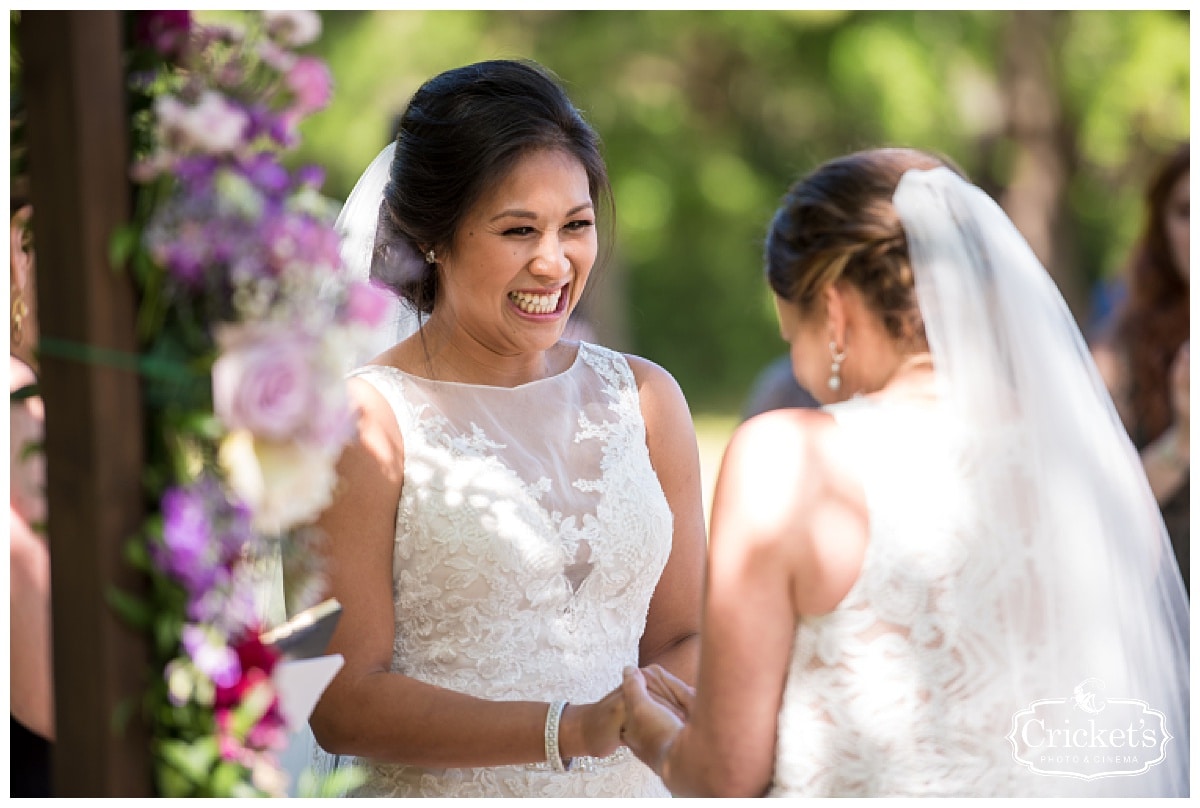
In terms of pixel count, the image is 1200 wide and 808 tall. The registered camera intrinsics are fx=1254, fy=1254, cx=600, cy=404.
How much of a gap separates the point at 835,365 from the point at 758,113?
15.4 m

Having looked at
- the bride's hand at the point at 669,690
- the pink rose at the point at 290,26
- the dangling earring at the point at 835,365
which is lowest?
the bride's hand at the point at 669,690

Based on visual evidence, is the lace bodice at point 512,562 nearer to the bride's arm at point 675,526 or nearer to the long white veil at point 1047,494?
the bride's arm at point 675,526

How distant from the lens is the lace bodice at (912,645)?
2012 millimetres

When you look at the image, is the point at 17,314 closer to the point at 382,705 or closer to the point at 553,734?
the point at 382,705

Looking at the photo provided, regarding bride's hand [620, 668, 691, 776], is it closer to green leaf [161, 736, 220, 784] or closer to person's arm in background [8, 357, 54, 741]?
green leaf [161, 736, 220, 784]

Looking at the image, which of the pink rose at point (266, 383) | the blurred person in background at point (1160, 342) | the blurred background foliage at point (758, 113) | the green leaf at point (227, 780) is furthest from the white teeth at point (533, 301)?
the blurred background foliage at point (758, 113)

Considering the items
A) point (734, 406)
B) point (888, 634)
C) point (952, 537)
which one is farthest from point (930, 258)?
point (734, 406)

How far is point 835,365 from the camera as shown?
2.17 meters

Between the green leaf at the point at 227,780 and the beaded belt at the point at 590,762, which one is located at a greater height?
the green leaf at the point at 227,780

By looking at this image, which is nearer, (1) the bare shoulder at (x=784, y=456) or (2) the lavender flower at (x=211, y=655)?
(2) the lavender flower at (x=211, y=655)

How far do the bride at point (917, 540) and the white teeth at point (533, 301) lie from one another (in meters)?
0.59

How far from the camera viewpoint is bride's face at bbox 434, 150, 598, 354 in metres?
2.66

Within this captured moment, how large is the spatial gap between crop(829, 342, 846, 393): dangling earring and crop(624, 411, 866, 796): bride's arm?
12cm

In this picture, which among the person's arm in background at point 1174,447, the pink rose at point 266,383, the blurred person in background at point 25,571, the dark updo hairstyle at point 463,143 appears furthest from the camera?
the person's arm in background at point 1174,447
